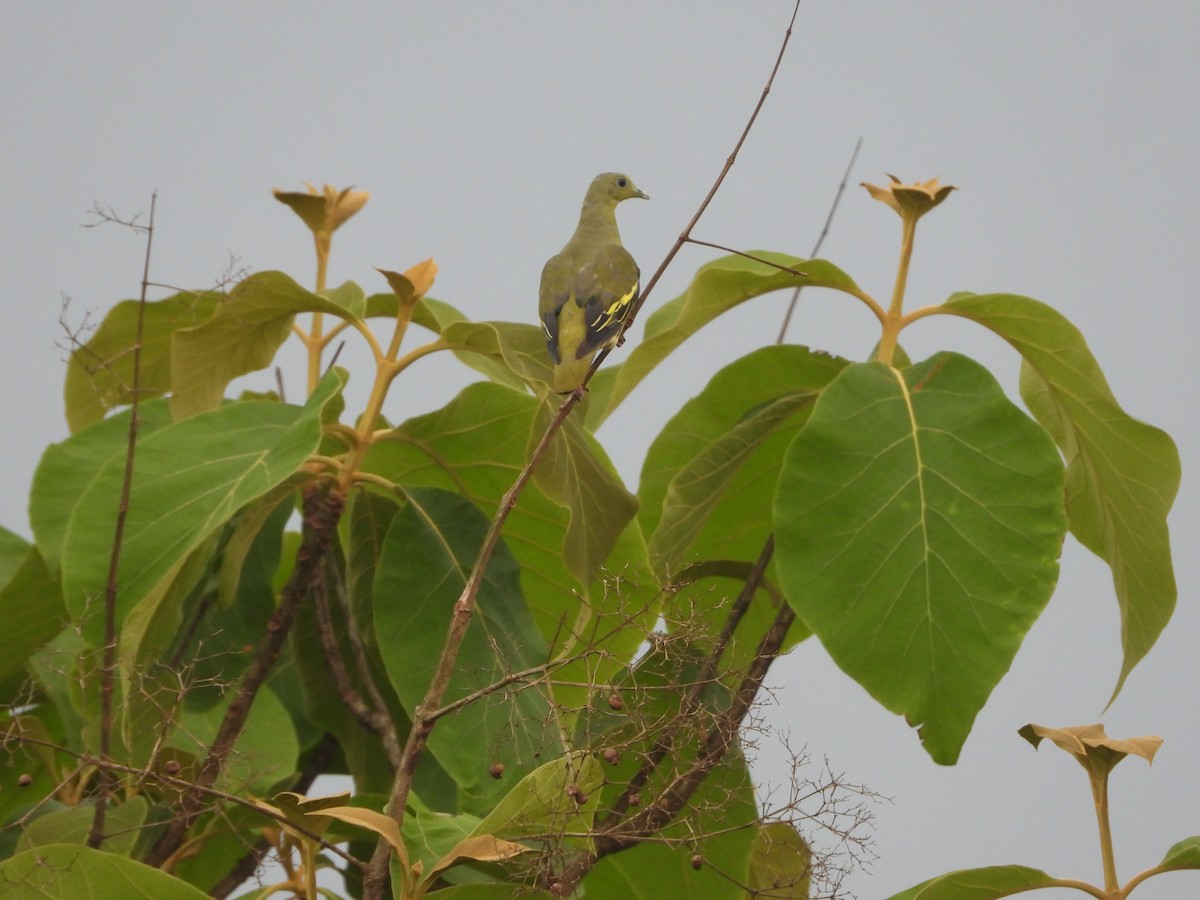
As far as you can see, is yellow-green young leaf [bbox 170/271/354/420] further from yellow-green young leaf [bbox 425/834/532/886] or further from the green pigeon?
yellow-green young leaf [bbox 425/834/532/886]

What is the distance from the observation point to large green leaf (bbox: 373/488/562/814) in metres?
0.94

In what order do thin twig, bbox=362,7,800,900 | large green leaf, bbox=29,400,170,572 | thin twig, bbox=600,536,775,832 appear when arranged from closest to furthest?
thin twig, bbox=362,7,800,900 < thin twig, bbox=600,536,775,832 < large green leaf, bbox=29,400,170,572

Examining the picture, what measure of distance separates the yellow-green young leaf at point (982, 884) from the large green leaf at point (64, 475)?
63 cm

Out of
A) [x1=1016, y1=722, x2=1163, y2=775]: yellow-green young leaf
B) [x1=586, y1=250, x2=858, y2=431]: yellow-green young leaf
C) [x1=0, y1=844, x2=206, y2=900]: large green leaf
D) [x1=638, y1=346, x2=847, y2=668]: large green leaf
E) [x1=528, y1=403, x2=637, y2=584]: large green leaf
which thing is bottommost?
[x1=0, y1=844, x2=206, y2=900]: large green leaf

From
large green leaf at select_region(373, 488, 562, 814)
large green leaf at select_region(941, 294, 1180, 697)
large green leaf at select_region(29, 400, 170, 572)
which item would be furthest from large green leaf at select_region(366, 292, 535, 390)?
large green leaf at select_region(941, 294, 1180, 697)

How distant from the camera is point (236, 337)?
108cm

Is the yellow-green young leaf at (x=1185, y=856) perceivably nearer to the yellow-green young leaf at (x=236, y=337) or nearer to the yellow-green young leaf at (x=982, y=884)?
the yellow-green young leaf at (x=982, y=884)

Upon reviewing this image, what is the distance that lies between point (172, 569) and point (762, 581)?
45 cm

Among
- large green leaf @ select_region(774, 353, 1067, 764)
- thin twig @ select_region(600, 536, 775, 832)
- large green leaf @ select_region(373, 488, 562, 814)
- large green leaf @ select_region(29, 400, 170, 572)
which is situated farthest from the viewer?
large green leaf @ select_region(29, 400, 170, 572)

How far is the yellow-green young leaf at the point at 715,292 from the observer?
1.04 metres

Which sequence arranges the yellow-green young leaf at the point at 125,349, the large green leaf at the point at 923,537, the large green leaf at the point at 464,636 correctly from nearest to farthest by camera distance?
the large green leaf at the point at 923,537 < the large green leaf at the point at 464,636 < the yellow-green young leaf at the point at 125,349

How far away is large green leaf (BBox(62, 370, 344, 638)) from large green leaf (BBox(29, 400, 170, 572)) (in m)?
0.07

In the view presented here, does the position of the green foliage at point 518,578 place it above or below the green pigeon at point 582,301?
below

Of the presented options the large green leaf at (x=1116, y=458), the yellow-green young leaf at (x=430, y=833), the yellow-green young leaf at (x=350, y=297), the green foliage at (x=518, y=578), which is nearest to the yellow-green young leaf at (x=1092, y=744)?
the green foliage at (x=518, y=578)
